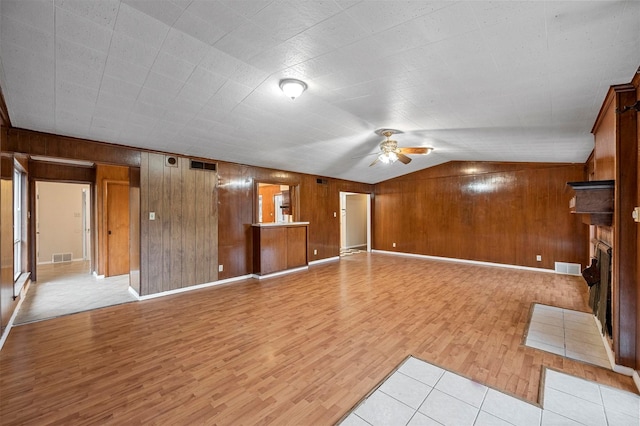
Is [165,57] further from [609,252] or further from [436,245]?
[436,245]

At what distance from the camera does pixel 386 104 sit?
308 cm

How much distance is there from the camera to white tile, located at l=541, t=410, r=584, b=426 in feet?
5.52

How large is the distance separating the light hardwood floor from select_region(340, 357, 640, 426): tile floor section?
0.13 metres

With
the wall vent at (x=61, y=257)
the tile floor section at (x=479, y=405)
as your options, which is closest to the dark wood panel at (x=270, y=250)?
the tile floor section at (x=479, y=405)

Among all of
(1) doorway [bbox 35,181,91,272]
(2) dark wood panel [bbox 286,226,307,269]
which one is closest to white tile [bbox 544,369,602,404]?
(2) dark wood panel [bbox 286,226,307,269]

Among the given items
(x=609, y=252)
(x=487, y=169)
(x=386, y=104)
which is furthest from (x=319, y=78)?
(x=487, y=169)

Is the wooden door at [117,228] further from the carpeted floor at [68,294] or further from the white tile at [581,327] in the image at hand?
the white tile at [581,327]

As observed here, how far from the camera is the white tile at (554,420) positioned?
168 cm

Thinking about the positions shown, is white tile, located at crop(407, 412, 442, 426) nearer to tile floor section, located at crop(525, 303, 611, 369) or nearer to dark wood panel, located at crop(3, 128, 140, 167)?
tile floor section, located at crop(525, 303, 611, 369)

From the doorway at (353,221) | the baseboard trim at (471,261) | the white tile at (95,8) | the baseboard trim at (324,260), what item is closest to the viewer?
the white tile at (95,8)

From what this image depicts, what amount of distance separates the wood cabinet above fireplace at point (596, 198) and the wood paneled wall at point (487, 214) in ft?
13.2

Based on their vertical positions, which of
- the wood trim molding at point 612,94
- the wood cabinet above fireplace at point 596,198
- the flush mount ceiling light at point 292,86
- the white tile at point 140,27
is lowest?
the wood cabinet above fireplace at point 596,198

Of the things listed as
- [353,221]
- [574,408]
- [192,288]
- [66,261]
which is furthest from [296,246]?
[66,261]

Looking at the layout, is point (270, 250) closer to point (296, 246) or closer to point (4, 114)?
point (296, 246)
